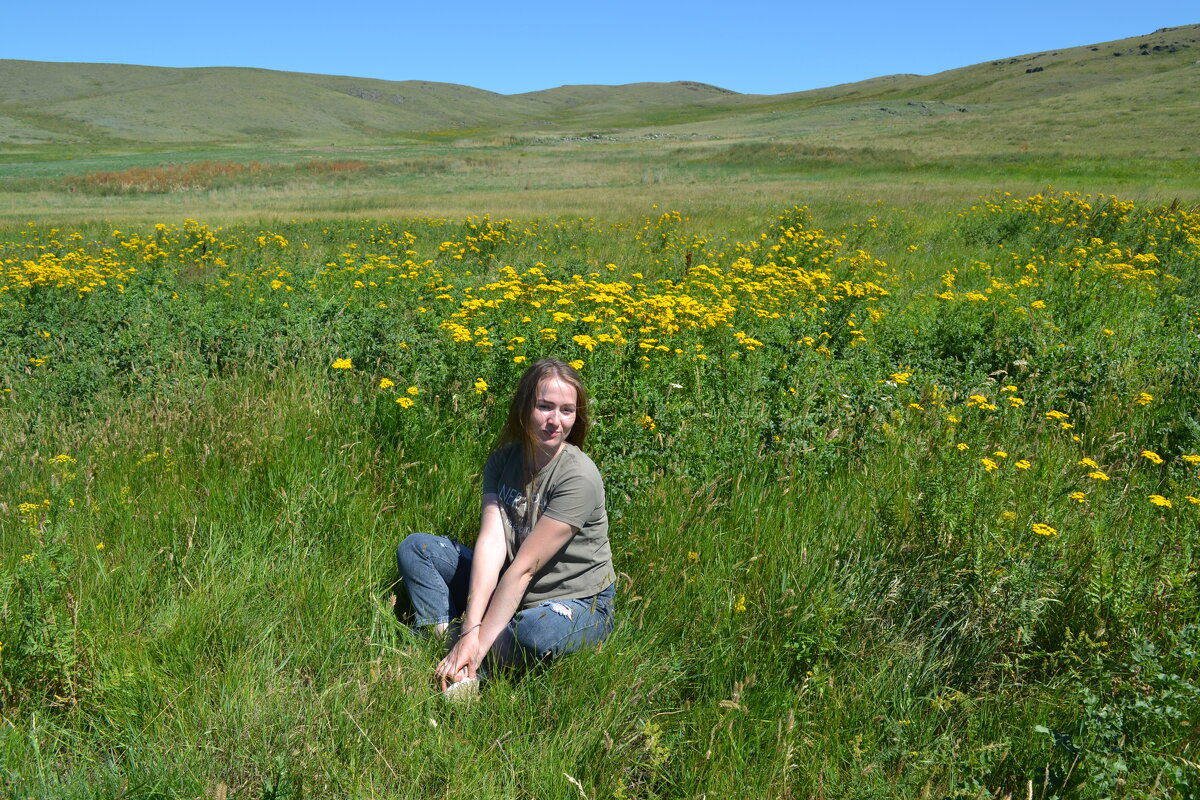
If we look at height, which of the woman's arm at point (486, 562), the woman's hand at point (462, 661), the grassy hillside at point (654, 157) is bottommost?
the woman's hand at point (462, 661)

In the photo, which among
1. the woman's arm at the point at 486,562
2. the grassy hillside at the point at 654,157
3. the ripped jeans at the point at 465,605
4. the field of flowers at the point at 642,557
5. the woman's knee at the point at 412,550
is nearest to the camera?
the field of flowers at the point at 642,557

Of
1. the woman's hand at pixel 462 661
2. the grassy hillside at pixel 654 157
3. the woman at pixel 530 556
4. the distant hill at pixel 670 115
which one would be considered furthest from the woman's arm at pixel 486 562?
the distant hill at pixel 670 115

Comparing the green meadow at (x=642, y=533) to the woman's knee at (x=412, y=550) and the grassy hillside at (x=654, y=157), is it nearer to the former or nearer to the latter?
the woman's knee at (x=412, y=550)

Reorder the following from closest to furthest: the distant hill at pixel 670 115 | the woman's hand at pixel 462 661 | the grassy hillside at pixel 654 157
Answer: the woman's hand at pixel 462 661
the grassy hillside at pixel 654 157
the distant hill at pixel 670 115

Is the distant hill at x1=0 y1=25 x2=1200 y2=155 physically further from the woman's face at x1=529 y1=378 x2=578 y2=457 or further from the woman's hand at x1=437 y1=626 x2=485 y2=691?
the woman's hand at x1=437 y1=626 x2=485 y2=691

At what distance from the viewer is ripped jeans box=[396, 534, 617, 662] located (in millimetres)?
2693

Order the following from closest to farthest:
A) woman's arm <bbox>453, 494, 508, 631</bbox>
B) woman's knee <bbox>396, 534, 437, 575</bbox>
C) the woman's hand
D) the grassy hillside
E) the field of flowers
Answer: the field of flowers → the woman's hand → woman's arm <bbox>453, 494, 508, 631</bbox> → woman's knee <bbox>396, 534, 437, 575</bbox> → the grassy hillside

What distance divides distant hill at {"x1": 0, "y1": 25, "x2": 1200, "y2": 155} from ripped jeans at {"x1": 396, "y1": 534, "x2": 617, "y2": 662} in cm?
3747

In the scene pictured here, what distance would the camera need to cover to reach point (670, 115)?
132 meters

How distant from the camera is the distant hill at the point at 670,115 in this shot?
46375mm

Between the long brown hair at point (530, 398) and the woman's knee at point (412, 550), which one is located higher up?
the long brown hair at point (530, 398)

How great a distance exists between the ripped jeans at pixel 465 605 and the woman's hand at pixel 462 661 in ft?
0.49

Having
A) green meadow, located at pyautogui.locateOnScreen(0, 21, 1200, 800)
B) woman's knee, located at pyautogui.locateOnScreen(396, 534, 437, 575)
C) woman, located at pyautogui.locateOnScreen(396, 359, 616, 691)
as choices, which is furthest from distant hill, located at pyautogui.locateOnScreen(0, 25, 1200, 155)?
woman's knee, located at pyautogui.locateOnScreen(396, 534, 437, 575)

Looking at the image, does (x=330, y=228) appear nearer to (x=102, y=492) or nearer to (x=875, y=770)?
(x=102, y=492)
